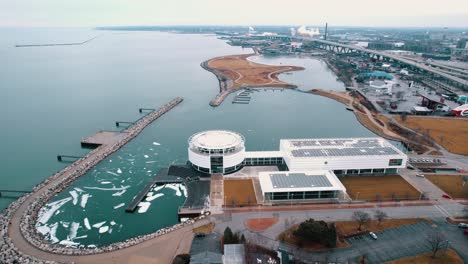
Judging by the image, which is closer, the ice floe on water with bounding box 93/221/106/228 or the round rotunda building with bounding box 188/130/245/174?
the ice floe on water with bounding box 93/221/106/228

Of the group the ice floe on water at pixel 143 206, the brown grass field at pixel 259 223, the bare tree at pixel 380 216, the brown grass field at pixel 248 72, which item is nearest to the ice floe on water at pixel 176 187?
the ice floe on water at pixel 143 206

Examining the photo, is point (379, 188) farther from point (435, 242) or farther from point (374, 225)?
point (435, 242)

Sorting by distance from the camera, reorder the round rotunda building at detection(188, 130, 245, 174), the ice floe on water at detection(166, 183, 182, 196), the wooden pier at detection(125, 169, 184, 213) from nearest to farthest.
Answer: the wooden pier at detection(125, 169, 184, 213), the ice floe on water at detection(166, 183, 182, 196), the round rotunda building at detection(188, 130, 245, 174)

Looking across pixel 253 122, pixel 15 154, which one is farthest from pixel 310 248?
pixel 15 154

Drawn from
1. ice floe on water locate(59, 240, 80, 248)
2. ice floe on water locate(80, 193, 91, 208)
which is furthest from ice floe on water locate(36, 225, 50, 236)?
ice floe on water locate(80, 193, 91, 208)

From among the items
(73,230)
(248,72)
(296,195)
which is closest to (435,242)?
(296,195)

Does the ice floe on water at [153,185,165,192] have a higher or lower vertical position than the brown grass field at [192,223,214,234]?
lower

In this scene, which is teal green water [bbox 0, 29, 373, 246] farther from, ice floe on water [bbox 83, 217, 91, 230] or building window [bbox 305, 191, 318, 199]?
building window [bbox 305, 191, 318, 199]

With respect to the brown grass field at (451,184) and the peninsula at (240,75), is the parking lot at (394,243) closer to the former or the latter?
the brown grass field at (451,184)
